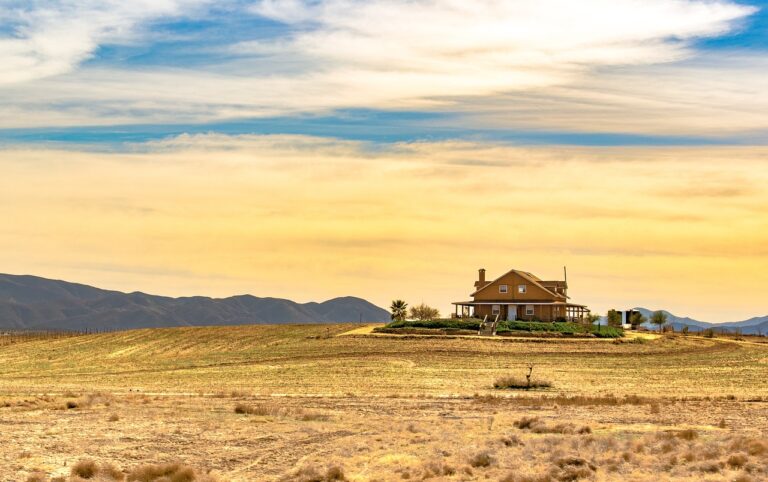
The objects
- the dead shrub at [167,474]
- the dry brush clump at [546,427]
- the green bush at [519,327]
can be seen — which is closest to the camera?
the dead shrub at [167,474]

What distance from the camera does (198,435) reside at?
35500 millimetres

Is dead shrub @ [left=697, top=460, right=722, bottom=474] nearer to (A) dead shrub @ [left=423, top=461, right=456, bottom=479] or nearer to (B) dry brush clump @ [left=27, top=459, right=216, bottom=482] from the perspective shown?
(A) dead shrub @ [left=423, top=461, right=456, bottom=479]

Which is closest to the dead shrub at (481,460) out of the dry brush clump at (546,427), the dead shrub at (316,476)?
the dead shrub at (316,476)

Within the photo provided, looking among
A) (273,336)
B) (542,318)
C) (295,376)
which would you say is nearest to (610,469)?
(295,376)

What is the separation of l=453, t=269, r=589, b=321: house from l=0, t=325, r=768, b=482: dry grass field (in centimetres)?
2733

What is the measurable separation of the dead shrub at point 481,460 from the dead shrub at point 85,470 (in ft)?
36.7

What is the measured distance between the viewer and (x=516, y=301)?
11412 centimetres

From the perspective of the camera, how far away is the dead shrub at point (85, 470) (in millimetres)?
27900

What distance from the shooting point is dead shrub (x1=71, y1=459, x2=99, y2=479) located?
2790 cm

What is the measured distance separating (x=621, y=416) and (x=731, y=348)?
5397cm

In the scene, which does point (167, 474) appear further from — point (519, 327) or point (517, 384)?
point (519, 327)

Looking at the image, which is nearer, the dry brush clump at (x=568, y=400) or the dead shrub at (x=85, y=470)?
the dead shrub at (x=85, y=470)

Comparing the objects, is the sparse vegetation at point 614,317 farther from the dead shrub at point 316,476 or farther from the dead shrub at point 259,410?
the dead shrub at point 316,476

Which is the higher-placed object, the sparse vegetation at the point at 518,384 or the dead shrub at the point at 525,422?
the sparse vegetation at the point at 518,384
